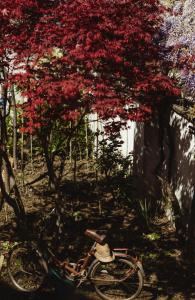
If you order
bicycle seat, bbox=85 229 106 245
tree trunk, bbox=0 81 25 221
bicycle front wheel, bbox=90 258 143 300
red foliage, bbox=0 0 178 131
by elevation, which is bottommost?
bicycle front wheel, bbox=90 258 143 300

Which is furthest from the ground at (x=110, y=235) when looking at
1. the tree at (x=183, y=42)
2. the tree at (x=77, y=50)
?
the tree at (x=183, y=42)

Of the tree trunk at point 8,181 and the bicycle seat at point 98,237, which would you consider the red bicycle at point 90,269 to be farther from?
the tree trunk at point 8,181

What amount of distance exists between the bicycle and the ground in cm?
21

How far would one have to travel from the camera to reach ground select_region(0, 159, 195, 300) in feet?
24.4

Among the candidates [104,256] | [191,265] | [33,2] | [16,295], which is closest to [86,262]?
[104,256]

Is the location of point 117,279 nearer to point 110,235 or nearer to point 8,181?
point 110,235

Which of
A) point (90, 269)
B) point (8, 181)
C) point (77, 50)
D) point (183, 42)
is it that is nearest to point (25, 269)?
point (90, 269)

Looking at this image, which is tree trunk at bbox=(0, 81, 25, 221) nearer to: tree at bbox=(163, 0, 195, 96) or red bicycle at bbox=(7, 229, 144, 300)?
red bicycle at bbox=(7, 229, 144, 300)

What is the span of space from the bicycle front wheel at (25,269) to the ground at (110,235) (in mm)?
158

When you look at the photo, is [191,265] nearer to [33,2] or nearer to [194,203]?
[194,203]

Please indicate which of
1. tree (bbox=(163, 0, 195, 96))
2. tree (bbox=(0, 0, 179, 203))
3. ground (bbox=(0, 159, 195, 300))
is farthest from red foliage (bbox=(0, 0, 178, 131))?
ground (bbox=(0, 159, 195, 300))

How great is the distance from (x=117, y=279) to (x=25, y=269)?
155cm

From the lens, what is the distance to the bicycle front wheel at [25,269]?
24.2ft

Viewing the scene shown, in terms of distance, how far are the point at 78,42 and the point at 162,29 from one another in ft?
14.9
